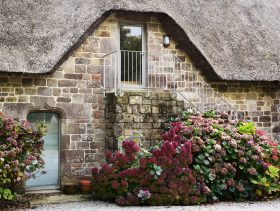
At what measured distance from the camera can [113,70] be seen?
12.5 meters

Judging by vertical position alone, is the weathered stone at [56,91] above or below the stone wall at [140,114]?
above

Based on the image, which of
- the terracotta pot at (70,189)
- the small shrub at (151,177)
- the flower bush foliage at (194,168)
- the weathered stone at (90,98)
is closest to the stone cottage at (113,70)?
the weathered stone at (90,98)

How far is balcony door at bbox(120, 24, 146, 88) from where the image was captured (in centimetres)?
1273

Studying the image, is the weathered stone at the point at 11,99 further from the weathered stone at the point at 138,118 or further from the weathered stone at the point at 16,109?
→ the weathered stone at the point at 138,118

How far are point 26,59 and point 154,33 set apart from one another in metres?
3.72

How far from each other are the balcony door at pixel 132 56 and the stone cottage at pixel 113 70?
0.03m

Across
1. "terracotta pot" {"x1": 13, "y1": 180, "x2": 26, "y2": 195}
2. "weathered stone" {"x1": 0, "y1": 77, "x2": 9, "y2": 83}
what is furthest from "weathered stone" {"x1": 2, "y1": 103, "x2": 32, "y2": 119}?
"terracotta pot" {"x1": 13, "y1": 180, "x2": 26, "y2": 195}

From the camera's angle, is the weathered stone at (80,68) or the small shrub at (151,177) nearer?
the small shrub at (151,177)

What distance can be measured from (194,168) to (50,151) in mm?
3873

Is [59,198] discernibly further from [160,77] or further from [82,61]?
[160,77]

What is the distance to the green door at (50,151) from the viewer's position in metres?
11.9

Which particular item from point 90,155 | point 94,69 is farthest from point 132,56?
point 90,155

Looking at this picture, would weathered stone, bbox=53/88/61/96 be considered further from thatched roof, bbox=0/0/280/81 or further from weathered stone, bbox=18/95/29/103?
thatched roof, bbox=0/0/280/81

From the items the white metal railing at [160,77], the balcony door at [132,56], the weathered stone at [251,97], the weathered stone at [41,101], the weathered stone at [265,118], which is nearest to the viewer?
the weathered stone at [41,101]
